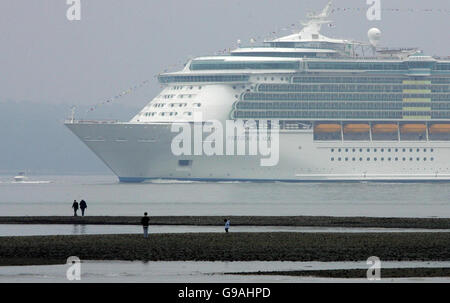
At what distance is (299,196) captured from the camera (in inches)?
3558

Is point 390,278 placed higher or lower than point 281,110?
lower

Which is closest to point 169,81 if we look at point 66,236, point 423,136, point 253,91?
point 253,91

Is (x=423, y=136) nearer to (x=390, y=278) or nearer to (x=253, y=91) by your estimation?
(x=253, y=91)

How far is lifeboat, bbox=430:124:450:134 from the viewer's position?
117 m

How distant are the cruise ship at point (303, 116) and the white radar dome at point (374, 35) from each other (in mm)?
4270

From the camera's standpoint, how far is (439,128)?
11681cm

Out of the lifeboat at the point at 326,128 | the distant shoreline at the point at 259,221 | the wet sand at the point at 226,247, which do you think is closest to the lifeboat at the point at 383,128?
the lifeboat at the point at 326,128

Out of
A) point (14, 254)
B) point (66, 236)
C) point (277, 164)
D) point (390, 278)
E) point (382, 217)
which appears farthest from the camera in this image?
point (277, 164)

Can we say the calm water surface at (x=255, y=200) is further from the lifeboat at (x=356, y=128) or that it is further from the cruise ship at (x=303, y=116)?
the lifeboat at (x=356, y=128)

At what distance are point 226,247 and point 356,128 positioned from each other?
240 ft

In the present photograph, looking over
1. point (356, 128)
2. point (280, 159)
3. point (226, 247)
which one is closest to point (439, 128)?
point (356, 128)

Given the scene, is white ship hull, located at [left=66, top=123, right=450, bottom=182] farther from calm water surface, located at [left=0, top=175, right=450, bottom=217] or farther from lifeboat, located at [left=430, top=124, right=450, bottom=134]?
lifeboat, located at [left=430, top=124, right=450, bottom=134]

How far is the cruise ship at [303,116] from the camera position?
110 m
